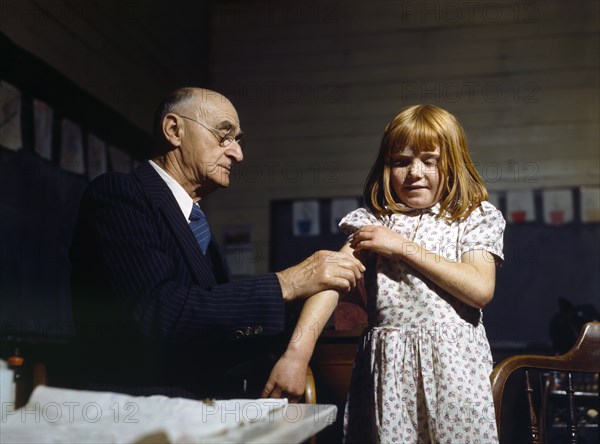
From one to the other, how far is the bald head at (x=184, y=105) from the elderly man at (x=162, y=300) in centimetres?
45

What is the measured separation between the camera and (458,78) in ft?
18.8

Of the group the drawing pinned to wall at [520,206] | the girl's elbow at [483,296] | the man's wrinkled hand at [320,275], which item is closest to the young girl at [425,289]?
the girl's elbow at [483,296]

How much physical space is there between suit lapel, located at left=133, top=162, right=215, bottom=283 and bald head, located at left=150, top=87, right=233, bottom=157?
0.51 meters

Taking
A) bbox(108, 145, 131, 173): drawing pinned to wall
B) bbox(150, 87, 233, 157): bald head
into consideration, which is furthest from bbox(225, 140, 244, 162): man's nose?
bbox(108, 145, 131, 173): drawing pinned to wall

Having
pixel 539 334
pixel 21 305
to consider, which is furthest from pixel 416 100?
pixel 21 305

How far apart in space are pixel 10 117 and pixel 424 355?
2477mm

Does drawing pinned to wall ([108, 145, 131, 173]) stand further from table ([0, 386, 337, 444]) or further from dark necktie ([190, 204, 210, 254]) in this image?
table ([0, 386, 337, 444])

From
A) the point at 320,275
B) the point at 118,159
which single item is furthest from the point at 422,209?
the point at 118,159

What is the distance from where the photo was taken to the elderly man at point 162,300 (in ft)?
4.71

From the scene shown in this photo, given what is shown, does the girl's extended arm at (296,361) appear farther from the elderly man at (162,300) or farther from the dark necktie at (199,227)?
the dark necktie at (199,227)

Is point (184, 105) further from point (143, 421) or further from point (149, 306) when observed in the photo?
point (143, 421)

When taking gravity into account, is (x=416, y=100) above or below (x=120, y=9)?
→ below

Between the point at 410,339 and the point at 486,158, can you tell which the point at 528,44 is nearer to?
the point at 486,158

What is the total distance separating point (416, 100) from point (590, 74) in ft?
4.80
